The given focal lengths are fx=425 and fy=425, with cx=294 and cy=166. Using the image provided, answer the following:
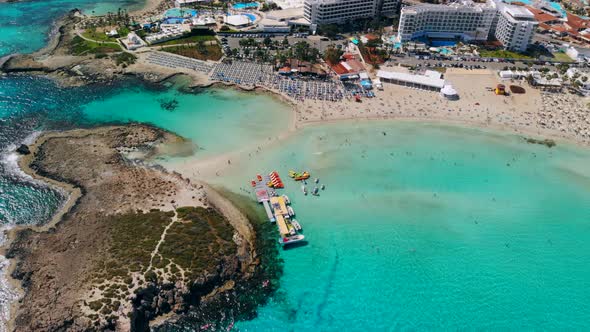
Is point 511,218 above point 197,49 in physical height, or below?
below

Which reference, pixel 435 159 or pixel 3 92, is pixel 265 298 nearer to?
pixel 435 159

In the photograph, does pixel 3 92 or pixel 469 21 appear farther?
pixel 469 21

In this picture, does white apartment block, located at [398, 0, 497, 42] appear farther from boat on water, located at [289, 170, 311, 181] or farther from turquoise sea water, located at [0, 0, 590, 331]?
boat on water, located at [289, 170, 311, 181]

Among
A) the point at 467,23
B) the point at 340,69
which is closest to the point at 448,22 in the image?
the point at 467,23

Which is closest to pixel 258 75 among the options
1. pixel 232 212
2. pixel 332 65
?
pixel 332 65

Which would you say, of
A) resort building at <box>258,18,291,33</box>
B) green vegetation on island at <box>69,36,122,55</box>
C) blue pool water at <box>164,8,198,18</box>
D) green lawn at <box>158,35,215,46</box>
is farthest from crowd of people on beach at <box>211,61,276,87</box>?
blue pool water at <box>164,8,198,18</box>

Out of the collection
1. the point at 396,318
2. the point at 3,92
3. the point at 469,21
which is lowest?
the point at 396,318
